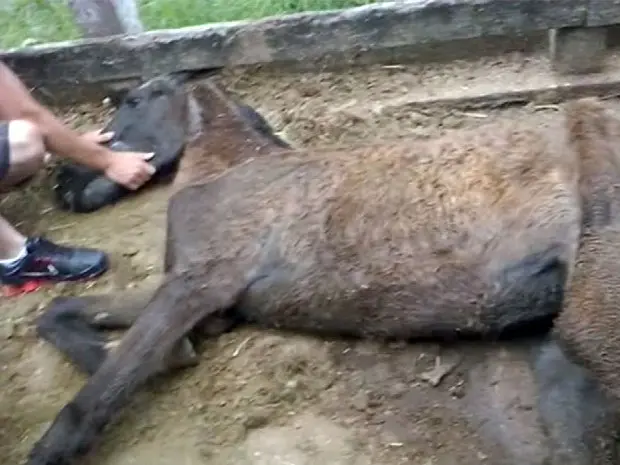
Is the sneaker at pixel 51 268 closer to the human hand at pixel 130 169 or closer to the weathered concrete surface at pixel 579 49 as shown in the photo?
the human hand at pixel 130 169

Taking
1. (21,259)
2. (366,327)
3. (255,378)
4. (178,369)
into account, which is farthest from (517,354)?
(21,259)

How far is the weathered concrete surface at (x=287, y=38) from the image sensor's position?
14.9 ft

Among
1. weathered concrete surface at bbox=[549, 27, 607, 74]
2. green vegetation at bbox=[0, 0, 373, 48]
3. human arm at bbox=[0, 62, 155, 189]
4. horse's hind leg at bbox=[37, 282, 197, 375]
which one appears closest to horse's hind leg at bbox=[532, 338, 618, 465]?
horse's hind leg at bbox=[37, 282, 197, 375]

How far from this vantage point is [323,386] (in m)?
3.65

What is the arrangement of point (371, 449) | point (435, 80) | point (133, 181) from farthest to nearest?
point (435, 80) → point (133, 181) → point (371, 449)

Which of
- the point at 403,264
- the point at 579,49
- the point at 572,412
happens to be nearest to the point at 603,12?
the point at 579,49

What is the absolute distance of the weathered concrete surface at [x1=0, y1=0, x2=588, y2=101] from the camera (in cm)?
454

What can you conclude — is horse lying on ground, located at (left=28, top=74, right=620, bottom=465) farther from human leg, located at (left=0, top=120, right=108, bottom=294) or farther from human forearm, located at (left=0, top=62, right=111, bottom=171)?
human forearm, located at (left=0, top=62, right=111, bottom=171)

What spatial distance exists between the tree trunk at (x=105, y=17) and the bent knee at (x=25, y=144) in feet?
3.22

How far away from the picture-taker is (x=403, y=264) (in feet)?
11.7

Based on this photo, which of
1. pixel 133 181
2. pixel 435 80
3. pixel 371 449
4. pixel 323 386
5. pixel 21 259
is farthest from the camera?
pixel 435 80

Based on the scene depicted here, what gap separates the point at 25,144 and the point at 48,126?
16.5 inches

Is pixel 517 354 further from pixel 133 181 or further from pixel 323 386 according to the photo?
pixel 133 181

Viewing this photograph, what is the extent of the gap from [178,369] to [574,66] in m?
2.26
